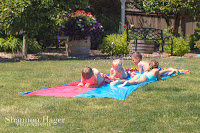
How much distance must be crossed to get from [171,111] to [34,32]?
26.8 ft

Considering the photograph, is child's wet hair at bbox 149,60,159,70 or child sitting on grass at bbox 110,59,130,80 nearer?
child sitting on grass at bbox 110,59,130,80

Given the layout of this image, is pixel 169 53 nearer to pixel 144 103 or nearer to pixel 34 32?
pixel 34 32

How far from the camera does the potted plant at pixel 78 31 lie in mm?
12203

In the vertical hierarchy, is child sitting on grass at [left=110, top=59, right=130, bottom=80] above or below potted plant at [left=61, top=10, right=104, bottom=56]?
below

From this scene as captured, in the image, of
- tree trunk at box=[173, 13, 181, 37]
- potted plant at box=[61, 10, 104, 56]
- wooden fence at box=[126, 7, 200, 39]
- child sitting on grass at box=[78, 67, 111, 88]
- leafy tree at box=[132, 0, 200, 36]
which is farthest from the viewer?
wooden fence at box=[126, 7, 200, 39]

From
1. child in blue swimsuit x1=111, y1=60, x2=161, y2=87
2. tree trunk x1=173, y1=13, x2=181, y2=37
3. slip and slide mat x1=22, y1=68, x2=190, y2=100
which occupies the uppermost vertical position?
tree trunk x1=173, y1=13, x2=181, y2=37

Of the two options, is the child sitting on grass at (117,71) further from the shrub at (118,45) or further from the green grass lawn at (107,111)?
the shrub at (118,45)

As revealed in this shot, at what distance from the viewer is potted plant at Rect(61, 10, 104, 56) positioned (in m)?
12.2

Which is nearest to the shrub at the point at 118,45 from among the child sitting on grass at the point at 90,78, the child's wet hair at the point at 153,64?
the child's wet hair at the point at 153,64

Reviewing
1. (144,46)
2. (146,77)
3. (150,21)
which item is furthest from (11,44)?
(150,21)

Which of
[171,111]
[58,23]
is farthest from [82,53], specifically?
[171,111]

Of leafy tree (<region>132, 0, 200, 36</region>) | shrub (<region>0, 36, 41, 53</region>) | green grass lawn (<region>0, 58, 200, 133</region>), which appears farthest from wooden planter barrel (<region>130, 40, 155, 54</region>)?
green grass lawn (<region>0, 58, 200, 133</region>)

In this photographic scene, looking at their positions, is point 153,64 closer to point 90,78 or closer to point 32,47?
point 90,78

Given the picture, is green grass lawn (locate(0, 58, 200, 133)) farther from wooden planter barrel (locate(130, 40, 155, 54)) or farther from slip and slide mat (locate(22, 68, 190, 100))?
wooden planter barrel (locate(130, 40, 155, 54))
